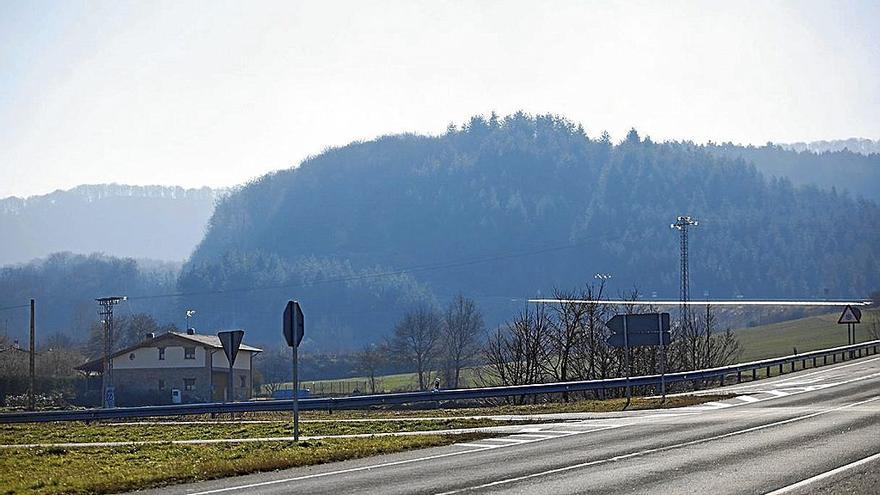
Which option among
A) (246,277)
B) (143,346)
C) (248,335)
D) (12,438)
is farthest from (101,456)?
(246,277)

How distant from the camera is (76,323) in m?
190

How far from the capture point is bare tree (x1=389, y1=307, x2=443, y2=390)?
117 metres

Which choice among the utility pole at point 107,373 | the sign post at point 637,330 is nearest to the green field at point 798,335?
the utility pole at point 107,373

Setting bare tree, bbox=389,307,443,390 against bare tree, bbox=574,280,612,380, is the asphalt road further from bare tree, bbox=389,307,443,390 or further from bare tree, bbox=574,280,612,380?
bare tree, bbox=389,307,443,390

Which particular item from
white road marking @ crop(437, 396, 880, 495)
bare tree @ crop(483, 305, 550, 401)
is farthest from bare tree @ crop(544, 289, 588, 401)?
white road marking @ crop(437, 396, 880, 495)

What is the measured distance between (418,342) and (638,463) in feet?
348

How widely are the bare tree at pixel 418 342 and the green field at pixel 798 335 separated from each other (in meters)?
33.1

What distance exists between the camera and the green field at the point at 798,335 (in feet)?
275

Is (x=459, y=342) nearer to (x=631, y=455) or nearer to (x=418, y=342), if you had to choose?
(x=418, y=342)

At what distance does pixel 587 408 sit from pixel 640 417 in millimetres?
5685

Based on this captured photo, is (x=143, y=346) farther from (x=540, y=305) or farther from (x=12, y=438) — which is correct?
(x=12, y=438)

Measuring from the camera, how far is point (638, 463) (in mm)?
16297

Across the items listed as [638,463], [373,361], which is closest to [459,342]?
[373,361]

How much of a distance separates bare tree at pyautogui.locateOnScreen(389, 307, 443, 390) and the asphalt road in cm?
8881
